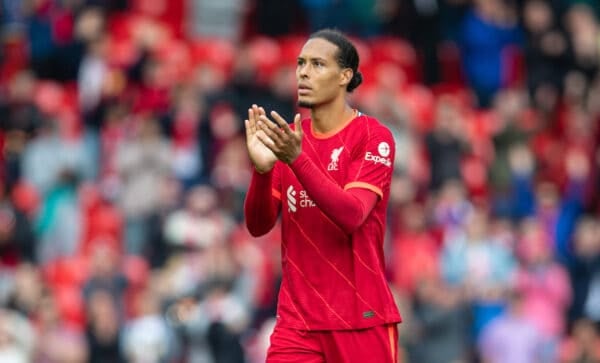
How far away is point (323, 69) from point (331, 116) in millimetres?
267

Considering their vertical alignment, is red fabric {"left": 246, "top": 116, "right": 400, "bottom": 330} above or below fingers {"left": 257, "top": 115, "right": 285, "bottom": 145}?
below

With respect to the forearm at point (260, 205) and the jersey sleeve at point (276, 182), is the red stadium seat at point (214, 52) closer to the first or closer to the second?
the jersey sleeve at point (276, 182)

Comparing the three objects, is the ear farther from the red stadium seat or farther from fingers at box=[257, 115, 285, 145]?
the red stadium seat

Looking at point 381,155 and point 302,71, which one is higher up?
point 302,71

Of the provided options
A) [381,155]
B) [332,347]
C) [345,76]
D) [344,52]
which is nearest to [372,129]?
[381,155]

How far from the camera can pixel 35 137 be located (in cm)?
1655

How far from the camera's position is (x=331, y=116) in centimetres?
761

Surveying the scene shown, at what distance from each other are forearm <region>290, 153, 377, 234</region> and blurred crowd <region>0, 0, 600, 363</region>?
6227 millimetres

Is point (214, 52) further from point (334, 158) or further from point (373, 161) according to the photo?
point (373, 161)

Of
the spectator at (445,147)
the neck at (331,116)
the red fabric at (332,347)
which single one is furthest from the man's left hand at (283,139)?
the spectator at (445,147)

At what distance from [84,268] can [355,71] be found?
8031 millimetres

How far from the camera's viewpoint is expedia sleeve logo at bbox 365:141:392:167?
7445 mm

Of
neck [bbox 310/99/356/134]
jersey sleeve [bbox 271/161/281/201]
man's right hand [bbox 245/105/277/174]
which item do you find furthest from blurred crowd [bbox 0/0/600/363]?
man's right hand [bbox 245/105/277/174]

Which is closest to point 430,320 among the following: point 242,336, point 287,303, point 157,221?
point 242,336
